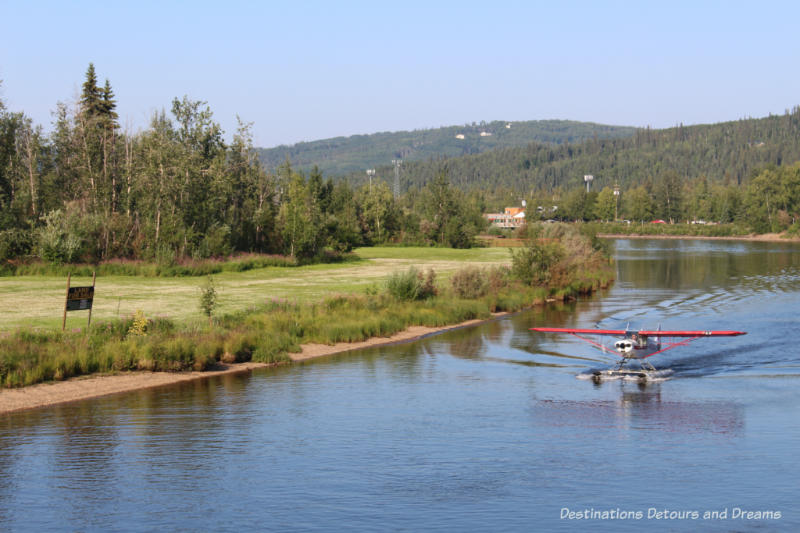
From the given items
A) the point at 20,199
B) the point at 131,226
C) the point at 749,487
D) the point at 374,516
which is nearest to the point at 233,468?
the point at 374,516

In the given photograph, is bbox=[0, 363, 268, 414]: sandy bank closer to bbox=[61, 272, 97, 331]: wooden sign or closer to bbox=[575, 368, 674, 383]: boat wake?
bbox=[61, 272, 97, 331]: wooden sign

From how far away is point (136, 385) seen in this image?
25406 millimetres

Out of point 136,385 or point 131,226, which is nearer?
point 136,385

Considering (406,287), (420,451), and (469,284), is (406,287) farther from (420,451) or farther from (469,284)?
(420,451)

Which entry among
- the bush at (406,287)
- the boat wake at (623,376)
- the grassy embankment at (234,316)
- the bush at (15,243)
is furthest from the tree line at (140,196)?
the boat wake at (623,376)

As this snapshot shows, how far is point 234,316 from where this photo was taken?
3453 cm

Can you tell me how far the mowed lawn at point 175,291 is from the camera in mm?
35844

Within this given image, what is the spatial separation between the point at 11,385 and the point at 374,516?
14.4 m

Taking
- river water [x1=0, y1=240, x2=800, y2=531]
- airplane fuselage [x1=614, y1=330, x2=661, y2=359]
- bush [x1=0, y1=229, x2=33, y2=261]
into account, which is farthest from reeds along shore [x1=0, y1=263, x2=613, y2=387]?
bush [x1=0, y1=229, x2=33, y2=261]

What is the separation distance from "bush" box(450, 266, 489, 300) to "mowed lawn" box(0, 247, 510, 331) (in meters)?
5.90

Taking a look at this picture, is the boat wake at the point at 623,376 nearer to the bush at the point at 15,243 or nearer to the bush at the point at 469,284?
the bush at the point at 469,284

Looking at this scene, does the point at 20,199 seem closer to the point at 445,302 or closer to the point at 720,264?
the point at 445,302

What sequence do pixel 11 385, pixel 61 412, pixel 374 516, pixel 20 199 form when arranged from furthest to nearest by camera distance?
pixel 20 199
pixel 11 385
pixel 61 412
pixel 374 516

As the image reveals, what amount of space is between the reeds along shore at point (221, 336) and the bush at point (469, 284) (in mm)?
1277
